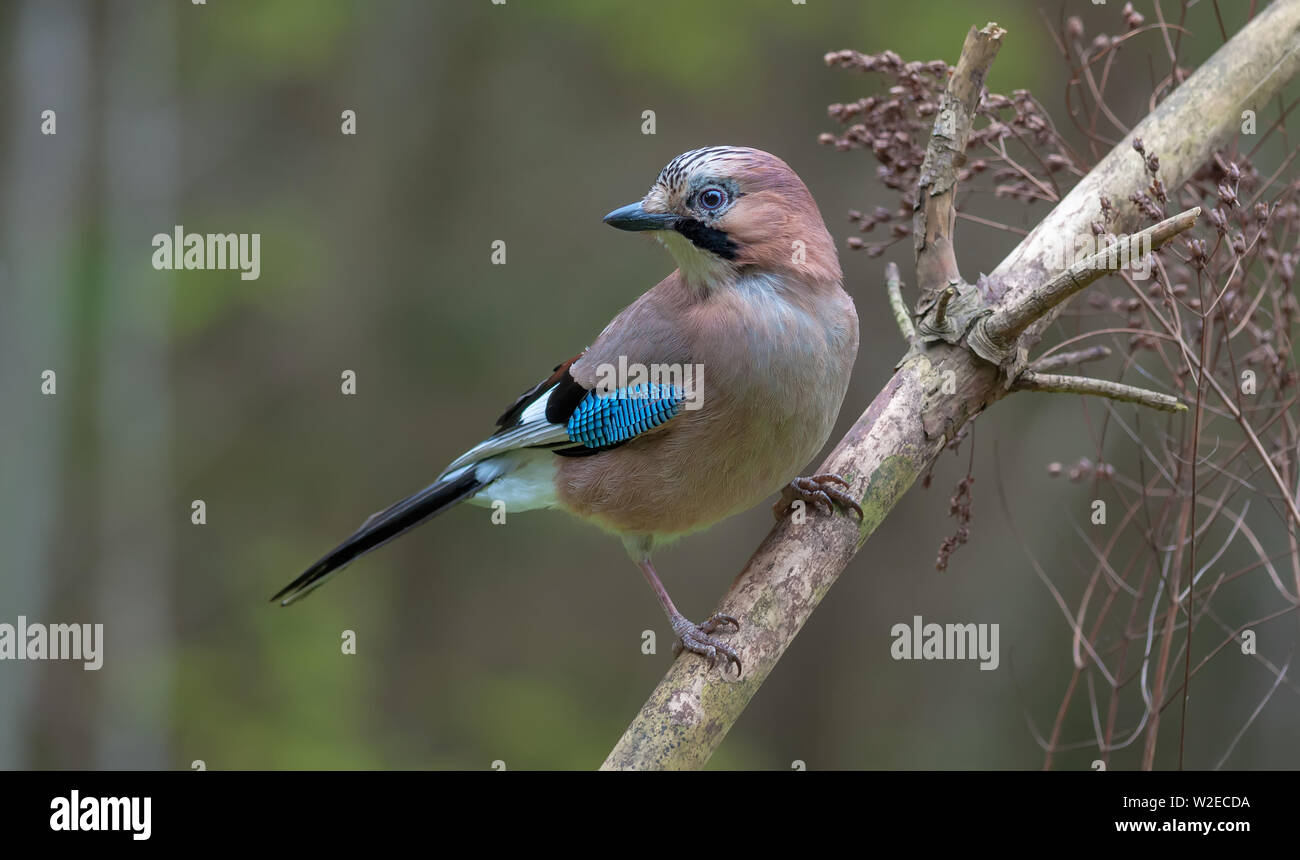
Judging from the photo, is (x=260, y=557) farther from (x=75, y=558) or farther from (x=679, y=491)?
(x=679, y=491)

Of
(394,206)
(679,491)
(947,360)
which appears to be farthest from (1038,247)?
(394,206)

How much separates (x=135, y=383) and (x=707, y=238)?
448 cm

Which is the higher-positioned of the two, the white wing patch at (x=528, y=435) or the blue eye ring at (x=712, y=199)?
the blue eye ring at (x=712, y=199)

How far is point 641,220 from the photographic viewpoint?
3.79 m

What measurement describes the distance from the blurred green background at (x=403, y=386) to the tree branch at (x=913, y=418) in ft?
9.30

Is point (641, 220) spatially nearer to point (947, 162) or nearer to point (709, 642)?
point (947, 162)

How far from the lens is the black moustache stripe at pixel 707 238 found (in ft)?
12.5

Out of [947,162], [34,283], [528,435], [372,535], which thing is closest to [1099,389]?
[947,162]

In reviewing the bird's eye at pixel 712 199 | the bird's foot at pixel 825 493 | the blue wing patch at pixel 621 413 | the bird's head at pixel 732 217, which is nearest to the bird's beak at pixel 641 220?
the bird's head at pixel 732 217

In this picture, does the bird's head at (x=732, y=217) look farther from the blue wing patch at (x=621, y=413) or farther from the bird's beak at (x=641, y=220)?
the blue wing patch at (x=621, y=413)

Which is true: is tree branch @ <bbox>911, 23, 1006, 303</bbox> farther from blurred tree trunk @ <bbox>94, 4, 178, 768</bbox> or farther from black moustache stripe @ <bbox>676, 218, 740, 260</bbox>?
blurred tree trunk @ <bbox>94, 4, 178, 768</bbox>

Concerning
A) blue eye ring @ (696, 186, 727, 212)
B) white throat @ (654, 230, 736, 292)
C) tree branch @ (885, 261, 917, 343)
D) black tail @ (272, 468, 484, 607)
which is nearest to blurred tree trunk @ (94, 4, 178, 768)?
black tail @ (272, 468, 484, 607)

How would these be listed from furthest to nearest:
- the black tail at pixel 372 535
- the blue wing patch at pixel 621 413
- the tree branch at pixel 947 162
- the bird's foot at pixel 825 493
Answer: the black tail at pixel 372 535, the blue wing patch at pixel 621 413, the bird's foot at pixel 825 493, the tree branch at pixel 947 162

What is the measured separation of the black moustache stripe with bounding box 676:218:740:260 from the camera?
150 inches
